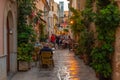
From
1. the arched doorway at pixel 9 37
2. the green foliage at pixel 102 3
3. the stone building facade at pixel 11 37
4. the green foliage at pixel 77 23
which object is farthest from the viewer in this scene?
the green foliage at pixel 77 23

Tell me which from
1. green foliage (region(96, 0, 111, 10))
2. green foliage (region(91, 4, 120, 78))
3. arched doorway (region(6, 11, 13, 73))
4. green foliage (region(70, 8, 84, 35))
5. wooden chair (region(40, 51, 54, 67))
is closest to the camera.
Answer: green foliage (region(91, 4, 120, 78))

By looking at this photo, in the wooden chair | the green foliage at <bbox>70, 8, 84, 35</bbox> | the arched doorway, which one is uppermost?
the green foliage at <bbox>70, 8, 84, 35</bbox>

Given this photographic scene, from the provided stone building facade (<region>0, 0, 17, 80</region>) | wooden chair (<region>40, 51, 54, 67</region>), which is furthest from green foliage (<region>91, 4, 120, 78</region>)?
wooden chair (<region>40, 51, 54, 67</region>)

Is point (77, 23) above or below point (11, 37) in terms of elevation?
above

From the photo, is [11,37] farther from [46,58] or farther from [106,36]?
[106,36]

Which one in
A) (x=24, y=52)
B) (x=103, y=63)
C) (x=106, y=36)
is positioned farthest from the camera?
(x=24, y=52)

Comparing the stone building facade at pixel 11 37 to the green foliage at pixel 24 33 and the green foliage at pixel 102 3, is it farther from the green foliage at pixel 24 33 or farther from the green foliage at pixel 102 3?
the green foliage at pixel 102 3

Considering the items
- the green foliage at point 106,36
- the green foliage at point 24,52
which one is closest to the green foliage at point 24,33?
the green foliage at point 24,52

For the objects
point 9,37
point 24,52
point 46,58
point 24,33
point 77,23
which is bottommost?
point 46,58

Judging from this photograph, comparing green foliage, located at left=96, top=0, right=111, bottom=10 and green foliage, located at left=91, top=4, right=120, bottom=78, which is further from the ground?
green foliage, located at left=96, top=0, right=111, bottom=10

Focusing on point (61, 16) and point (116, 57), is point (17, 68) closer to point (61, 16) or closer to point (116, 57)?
point (116, 57)

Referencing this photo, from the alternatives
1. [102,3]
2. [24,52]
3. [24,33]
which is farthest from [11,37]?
[102,3]

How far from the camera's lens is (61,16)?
10469 cm

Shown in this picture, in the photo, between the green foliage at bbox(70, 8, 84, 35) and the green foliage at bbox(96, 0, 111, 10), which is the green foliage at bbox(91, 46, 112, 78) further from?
the green foliage at bbox(70, 8, 84, 35)
